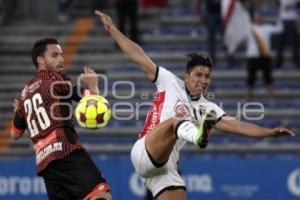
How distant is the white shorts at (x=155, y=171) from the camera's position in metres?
10.7

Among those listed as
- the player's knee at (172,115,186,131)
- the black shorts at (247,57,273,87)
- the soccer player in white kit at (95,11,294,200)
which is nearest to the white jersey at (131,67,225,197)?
the soccer player in white kit at (95,11,294,200)

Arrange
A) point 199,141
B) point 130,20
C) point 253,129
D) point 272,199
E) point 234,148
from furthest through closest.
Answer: point 130,20
point 234,148
point 272,199
point 253,129
point 199,141

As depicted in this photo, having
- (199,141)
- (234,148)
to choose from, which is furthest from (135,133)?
(199,141)

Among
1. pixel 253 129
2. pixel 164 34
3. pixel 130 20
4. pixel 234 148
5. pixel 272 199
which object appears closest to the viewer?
pixel 253 129

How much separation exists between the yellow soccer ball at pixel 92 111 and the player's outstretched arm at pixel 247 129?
1097 millimetres

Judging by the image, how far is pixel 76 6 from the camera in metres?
22.6

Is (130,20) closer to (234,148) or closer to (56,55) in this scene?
(234,148)

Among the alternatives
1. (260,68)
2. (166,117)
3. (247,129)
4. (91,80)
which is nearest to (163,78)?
(166,117)

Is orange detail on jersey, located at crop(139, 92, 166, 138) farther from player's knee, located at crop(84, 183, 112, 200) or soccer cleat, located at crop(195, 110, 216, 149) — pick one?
soccer cleat, located at crop(195, 110, 216, 149)

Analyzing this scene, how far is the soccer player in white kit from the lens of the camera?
412 inches

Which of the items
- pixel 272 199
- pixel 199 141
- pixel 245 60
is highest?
pixel 199 141

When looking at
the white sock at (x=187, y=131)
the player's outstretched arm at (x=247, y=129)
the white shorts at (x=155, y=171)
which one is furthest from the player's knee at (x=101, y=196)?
the player's outstretched arm at (x=247, y=129)

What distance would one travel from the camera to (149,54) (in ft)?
67.8

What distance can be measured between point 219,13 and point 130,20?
1.62 meters
